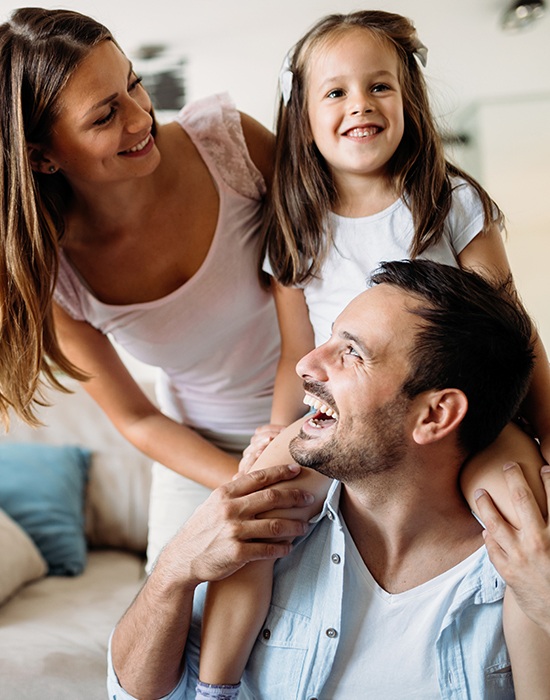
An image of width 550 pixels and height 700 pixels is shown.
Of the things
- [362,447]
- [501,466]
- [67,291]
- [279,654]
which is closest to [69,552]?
[67,291]

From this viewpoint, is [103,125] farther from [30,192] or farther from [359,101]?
[359,101]

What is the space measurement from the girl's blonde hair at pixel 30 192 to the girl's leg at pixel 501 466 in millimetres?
868

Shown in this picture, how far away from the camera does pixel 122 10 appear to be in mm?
3469

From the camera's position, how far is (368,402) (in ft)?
4.36

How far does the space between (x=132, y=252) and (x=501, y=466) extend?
92 centimetres

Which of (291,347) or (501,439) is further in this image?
(291,347)

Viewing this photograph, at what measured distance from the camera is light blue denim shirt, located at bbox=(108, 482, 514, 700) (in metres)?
1.34

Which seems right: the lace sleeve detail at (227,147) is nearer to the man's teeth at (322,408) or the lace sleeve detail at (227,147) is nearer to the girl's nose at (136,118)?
the girl's nose at (136,118)

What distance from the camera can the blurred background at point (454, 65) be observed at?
11.5ft

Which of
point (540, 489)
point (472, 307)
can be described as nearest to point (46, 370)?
point (472, 307)

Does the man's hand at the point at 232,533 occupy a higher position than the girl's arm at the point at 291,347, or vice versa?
the girl's arm at the point at 291,347

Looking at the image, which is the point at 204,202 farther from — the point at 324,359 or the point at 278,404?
the point at 324,359

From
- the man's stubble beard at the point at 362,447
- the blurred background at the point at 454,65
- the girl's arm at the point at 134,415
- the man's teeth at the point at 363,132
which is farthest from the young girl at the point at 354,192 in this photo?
the blurred background at the point at 454,65

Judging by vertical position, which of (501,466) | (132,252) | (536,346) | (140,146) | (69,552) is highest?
(140,146)
